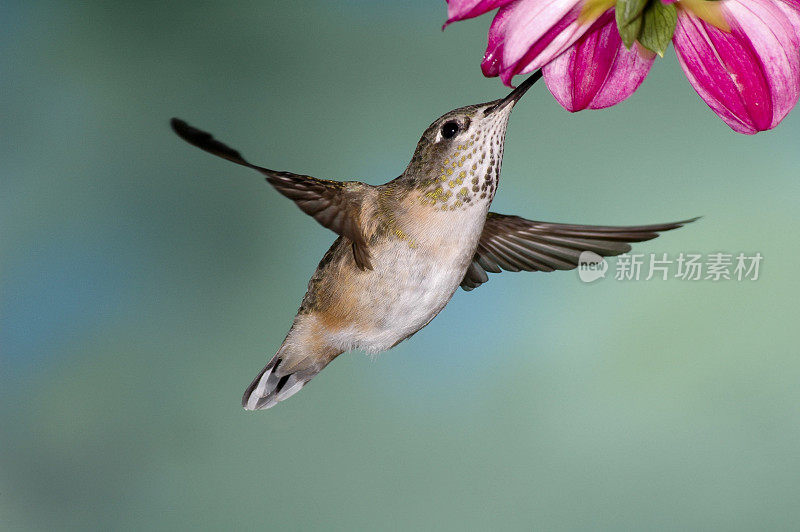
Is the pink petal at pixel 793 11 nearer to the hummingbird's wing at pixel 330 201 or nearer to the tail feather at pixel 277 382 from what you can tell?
the hummingbird's wing at pixel 330 201

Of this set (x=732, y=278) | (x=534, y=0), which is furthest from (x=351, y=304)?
(x=732, y=278)

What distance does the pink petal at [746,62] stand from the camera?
0.79 ft

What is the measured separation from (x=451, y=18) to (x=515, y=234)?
243 millimetres

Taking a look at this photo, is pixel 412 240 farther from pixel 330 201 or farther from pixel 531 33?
pixel 531 33

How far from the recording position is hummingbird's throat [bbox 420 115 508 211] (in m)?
0.33

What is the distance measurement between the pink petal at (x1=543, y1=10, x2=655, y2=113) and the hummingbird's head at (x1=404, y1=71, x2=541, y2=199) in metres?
0.04

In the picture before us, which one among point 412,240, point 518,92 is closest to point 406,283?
point 412,240

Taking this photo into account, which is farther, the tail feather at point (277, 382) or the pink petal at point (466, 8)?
the tail feather at point (277, 382)

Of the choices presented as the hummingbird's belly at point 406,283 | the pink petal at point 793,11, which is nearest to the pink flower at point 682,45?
the pink petal at point 793,11

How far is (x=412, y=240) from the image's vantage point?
0.38 meters

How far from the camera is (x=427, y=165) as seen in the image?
361 mm

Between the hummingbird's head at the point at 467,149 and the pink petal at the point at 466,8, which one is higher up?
the pink petal at the point at 466,8

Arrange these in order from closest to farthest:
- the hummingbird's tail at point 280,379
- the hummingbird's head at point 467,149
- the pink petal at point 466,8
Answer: the pink petal at point 466,8, the hummingbird's head at point 467,149, the hummingbird's tail at point 280,379

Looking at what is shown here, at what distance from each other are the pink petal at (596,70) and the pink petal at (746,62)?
0.02 meters
